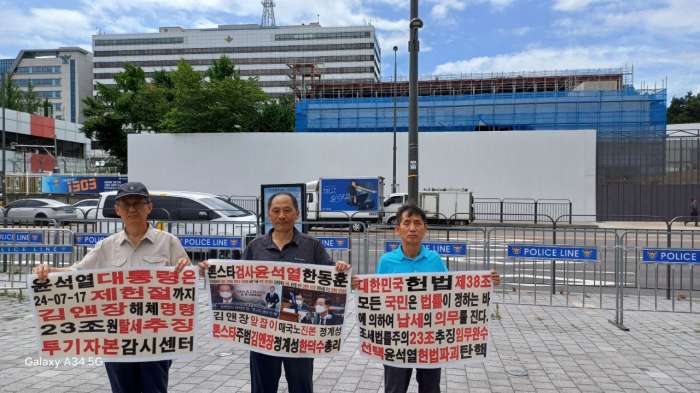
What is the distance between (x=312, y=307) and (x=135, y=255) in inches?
52.5

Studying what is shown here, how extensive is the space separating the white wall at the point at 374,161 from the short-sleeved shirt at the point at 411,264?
2994 cm

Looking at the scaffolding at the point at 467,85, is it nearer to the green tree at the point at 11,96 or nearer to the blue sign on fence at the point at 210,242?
the green tree at the point at 11,96

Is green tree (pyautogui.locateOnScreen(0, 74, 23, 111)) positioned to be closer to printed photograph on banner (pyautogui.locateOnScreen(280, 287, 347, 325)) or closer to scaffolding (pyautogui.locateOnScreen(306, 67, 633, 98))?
scaffolding (pyautogui.locateOnScreen(306, 67, 633, 98))

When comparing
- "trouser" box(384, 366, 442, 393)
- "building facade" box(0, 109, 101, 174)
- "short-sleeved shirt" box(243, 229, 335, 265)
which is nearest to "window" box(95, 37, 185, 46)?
"building facade" box(0, 109, 101, 174)

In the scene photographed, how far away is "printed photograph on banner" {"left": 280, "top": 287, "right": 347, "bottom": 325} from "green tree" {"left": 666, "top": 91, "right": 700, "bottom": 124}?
92282 mm

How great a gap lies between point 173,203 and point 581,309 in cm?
1042

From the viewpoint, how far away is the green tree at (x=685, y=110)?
81625 millimetres

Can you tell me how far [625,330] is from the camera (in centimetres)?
743

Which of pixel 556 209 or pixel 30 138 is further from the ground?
pixel 30 138

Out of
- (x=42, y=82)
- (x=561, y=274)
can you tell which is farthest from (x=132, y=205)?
(x=42, y=82)

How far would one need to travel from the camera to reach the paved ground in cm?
515

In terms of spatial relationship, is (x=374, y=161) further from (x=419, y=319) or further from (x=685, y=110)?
(x=685, y=110)

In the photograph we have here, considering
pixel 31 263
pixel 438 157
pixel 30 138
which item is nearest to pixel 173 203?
pixel 31 263

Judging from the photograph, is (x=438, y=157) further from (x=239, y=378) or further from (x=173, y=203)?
(x=239, y=378)
